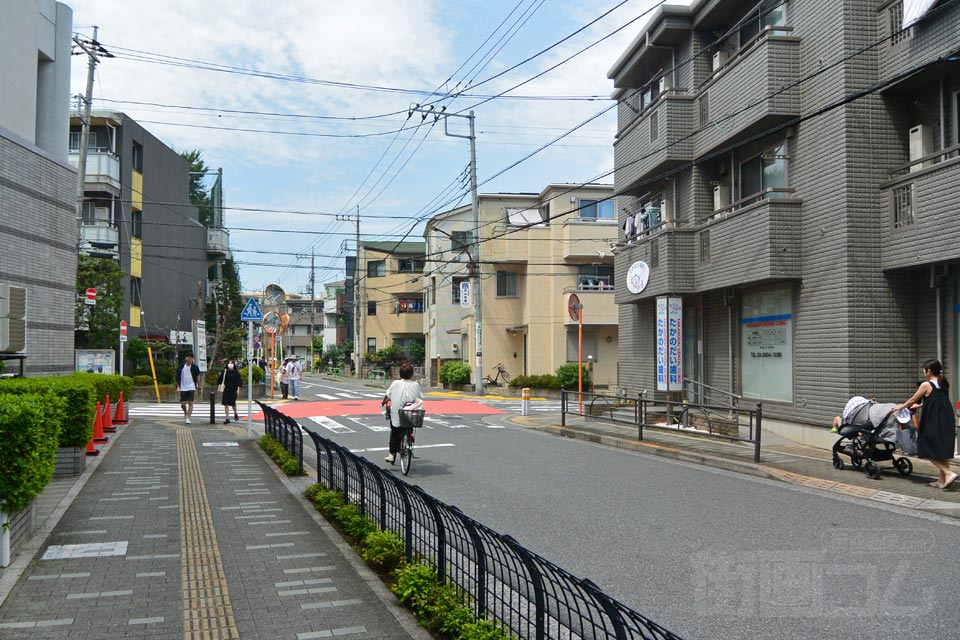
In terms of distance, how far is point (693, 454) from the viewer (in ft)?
42.1

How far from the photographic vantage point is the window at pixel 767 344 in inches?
591

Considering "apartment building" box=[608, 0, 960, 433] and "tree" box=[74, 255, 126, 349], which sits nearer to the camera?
"apartment building" box=[608, 0, 960, 433]

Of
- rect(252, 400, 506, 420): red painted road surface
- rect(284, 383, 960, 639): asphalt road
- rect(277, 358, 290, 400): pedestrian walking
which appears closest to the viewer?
rect(284, 383, 960, 639): asphalt road

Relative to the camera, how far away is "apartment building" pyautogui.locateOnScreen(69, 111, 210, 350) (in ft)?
106

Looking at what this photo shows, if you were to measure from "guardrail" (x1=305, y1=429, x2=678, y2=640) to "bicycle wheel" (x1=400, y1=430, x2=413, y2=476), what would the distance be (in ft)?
10.6

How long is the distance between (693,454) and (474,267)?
22.7 m

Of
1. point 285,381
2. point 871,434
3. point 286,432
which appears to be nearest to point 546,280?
point 285,381

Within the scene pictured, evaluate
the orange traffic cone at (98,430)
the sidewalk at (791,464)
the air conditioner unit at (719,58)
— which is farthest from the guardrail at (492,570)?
the air conditioner unit at (719,58)

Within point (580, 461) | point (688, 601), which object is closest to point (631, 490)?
point (580, 461)

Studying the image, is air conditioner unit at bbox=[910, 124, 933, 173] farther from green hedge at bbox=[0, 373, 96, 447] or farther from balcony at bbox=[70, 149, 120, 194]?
balcony at bbox=[70, 149, 120, 194]

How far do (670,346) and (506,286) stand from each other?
22.4 meters

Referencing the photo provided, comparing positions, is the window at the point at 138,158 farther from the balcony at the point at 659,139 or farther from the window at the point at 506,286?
the balcony at the point at 659,139

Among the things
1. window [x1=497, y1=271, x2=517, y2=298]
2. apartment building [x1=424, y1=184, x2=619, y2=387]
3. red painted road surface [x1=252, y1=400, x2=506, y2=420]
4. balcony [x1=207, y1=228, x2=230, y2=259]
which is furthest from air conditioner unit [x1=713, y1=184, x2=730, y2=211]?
balcony [x1=207, y1=228, x2=230, y2=259]

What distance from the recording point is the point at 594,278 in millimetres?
37562
